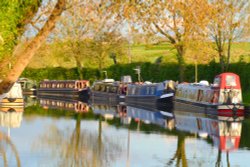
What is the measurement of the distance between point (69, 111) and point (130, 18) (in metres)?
38.1

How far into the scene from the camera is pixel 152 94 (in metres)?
55.1

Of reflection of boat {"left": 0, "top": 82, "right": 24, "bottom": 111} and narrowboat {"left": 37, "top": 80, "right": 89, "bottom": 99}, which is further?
narrowboat {"left": 37, "top": 80, "right": 89, "bottom": 99}

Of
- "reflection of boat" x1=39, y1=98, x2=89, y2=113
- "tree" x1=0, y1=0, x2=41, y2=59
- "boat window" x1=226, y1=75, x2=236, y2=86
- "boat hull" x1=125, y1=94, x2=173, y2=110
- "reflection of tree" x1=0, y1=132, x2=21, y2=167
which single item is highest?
"tree" x1=0, y1=0, x2=41, y2=59

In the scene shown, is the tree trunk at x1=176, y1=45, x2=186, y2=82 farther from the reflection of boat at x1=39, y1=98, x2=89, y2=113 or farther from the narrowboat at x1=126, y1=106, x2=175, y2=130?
the reflection of boat at x1=39, y1=98, x2=89, y2=113

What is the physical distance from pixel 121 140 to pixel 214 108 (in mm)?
13508

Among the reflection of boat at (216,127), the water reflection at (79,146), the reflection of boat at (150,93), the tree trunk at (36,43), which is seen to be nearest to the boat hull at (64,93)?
the reflection of boat at (150,93)

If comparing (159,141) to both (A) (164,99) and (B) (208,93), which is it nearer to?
(B) (208,93)

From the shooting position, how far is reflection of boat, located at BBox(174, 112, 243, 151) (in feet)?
96.2

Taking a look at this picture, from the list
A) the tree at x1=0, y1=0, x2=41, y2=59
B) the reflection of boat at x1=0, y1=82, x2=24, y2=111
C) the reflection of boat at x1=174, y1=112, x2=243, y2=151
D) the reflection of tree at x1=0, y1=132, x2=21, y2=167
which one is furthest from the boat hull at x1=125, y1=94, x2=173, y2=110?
the tree at x1=0, y1=0, x2=41, y2=59

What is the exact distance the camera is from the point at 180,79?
189ft

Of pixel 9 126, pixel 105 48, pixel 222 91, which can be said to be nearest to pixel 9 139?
pixel 9 126

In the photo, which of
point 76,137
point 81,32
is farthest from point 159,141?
point 81,32

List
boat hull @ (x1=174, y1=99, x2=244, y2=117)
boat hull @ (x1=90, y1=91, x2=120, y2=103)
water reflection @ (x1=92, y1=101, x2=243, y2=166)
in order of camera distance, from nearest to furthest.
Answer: water reflection @ (x1=92, y1=101, x2=243, y2=166)
boat hull @ (x1=174, y1=99, x2=244, y2=117)
boat hull @ (x1=90, y1=91, x2=120, y2=103)

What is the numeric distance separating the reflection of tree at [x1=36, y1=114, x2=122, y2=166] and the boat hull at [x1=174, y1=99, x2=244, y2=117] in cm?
856
